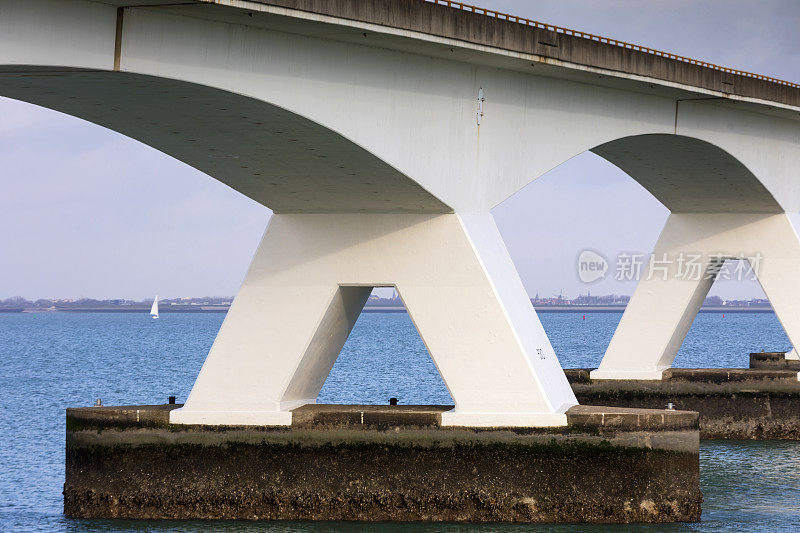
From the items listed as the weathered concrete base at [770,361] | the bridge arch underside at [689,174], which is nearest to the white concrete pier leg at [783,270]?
the bridge arch underside at [689,174]

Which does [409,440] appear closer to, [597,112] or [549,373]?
[549,373]

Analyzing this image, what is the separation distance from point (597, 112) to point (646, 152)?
564 centimetres

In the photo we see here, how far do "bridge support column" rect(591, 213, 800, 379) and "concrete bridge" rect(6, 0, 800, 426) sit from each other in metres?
9.18

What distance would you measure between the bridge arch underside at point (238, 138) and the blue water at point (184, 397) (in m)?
6.39

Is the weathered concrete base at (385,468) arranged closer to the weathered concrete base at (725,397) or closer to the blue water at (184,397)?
the blue water at (184,397)

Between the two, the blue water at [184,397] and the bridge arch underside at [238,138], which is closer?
the bridge arch underside at [238,138]

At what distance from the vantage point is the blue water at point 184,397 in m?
25.6

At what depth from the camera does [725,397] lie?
39.2 m

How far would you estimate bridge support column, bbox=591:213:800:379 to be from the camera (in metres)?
39.6

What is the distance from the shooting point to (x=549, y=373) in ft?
84.5

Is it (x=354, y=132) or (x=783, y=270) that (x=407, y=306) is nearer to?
(x=354, y=132)

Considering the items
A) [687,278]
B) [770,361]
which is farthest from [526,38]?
[770,361]

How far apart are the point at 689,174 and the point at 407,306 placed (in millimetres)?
14521

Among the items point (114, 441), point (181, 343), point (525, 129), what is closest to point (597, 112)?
point (525, 129)
